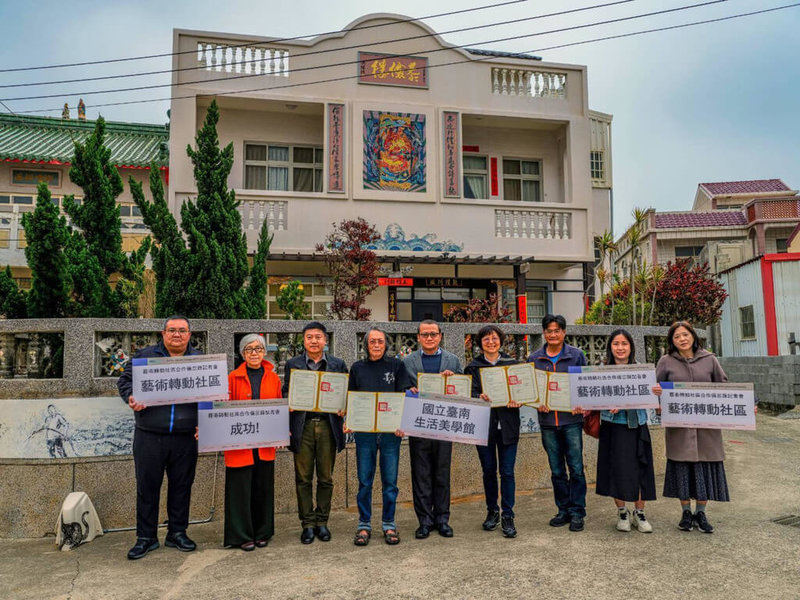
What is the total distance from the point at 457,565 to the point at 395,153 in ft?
31.5

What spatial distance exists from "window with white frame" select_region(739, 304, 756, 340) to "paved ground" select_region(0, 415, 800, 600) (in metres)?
12.4

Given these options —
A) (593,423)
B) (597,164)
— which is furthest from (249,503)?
(597,164)

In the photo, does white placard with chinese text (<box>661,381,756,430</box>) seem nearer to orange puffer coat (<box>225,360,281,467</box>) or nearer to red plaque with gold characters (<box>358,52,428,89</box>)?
orange puffer coat (<box>225,360,281,467</box>)

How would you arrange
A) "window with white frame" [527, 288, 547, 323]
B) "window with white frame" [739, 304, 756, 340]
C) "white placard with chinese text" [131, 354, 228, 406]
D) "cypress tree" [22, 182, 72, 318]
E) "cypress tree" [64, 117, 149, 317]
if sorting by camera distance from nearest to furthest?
"white placard with chinese text" [131, 354, 228, 406] < "cypress tree" [22, 182, 72, 318] < "cypress tree" [64, 117, 149, 317] < "window with white frame" [527, 288, 547, 323] < "window with white frame" [739, 304, 756, 340]

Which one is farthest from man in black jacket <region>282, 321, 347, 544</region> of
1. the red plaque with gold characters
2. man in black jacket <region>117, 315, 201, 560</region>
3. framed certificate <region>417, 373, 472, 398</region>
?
the red plaque with gold characters

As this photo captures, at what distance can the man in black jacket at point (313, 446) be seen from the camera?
4.71m

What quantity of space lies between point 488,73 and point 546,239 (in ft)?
12.5

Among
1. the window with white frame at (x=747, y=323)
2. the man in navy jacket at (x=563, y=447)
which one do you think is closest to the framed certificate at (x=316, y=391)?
the man in navy jacket at (x=563, y=447)

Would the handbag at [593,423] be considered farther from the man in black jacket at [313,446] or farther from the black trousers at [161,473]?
the black trousers at [161,473]

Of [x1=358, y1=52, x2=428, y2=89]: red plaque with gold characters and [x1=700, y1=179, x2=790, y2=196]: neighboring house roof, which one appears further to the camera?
[x1=700, y1=179, x2=790, y2=196]: neighboring house roof

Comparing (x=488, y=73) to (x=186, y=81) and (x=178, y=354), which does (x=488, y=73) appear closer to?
(x=186, y=81)

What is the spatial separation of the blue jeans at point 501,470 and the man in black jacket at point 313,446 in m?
1.18

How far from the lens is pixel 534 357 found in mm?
5199

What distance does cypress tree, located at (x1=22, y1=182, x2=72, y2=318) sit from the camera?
5.75 m
